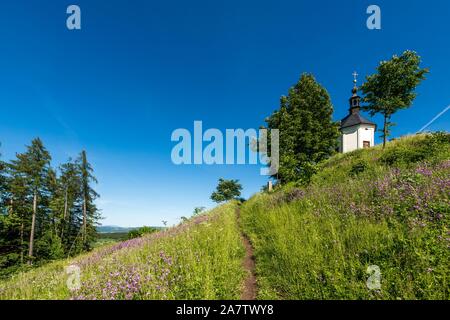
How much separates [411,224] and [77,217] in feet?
152

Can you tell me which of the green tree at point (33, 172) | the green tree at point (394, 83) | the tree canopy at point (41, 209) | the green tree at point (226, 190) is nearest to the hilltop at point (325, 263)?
the green tree at point (394, 83)

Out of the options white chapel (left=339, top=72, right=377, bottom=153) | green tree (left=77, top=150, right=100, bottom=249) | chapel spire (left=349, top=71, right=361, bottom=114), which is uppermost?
chapel spire (left=349, top=71, right=361, bottom=114)

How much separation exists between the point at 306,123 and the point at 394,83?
8.43 meters

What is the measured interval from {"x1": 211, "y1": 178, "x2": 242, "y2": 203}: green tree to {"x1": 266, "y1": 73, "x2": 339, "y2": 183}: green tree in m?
32.4

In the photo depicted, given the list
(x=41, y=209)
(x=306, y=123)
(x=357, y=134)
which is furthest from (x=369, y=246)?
(x=41, y=209)

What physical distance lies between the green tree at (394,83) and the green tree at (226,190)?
4229cm

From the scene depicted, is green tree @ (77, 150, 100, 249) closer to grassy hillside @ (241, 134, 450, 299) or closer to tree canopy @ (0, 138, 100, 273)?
tree canopy @ (0, 138, 100, 273)

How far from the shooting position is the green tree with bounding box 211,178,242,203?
54.6 metres

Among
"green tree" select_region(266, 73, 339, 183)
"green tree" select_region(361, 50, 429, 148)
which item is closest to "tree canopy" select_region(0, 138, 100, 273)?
"green tree" select_region(266, 73, 339, 183)

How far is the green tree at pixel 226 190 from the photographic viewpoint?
5462cm

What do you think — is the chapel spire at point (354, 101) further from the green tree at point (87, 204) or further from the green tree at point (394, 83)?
the green tree at point (87, 204)
